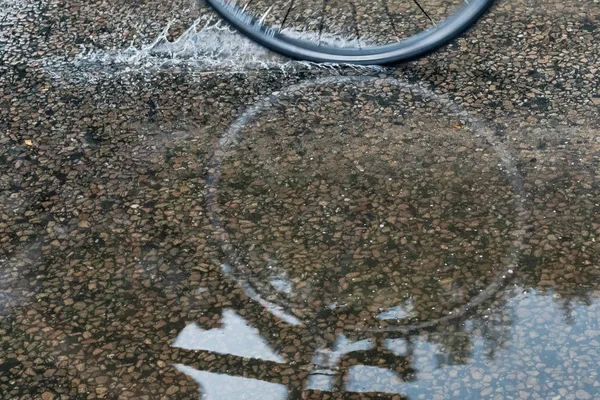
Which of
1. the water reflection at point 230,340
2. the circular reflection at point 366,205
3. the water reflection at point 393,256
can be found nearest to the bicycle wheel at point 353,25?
the circular reflection at point 366,205

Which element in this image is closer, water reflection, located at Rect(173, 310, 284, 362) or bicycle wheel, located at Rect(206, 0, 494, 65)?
water reflection, located at Rect(173, 310, 284, 362)

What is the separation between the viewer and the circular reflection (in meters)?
3.25

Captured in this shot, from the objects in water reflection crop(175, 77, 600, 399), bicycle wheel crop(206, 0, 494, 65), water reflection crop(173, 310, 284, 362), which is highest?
bicycle wheel crop(206, 0, 494, 65)

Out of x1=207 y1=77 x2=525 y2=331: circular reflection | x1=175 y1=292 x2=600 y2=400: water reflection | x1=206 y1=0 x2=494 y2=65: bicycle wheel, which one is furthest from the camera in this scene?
x1=206 y1=0 x2=494 y2=65: bicycle wheel

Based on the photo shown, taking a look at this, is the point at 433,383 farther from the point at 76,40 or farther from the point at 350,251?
the point at 76,40

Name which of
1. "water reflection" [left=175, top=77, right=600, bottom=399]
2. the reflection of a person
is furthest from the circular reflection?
the reflection of a person

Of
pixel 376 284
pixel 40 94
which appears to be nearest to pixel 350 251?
pixel 376 284

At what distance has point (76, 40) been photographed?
4973 mm

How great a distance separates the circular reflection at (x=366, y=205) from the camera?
325 centimetres

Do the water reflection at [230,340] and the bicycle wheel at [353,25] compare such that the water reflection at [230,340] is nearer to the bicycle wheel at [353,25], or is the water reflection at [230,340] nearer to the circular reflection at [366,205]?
the circular reflection at [366,205]

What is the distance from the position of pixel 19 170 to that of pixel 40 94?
649mm

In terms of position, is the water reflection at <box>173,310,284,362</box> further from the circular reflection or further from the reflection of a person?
the circular reflection

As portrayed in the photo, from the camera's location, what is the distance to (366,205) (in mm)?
3656

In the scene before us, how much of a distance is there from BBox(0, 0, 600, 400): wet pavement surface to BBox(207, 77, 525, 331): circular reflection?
0.4 inches
